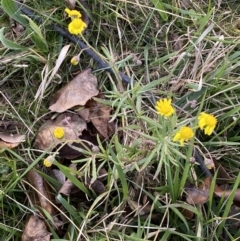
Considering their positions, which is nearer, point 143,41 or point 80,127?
point 80,127

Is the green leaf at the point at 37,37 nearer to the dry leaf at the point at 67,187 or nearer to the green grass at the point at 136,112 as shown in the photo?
the green grass at the point at 136,112

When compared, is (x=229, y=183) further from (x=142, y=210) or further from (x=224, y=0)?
(x=224, y=0)

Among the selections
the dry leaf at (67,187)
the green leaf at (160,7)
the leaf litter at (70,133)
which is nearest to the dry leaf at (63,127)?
the leaf litter at (70,133)

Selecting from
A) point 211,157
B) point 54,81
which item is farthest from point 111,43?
point 211,157

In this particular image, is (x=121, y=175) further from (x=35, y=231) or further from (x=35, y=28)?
(x=35, y=28)

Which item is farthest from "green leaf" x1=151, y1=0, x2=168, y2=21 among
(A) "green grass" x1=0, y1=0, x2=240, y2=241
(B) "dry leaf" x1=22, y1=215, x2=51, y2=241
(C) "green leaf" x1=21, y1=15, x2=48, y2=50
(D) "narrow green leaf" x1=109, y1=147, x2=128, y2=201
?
(B) "dry leaf" x1=22, y1=215, x2=51, y2=241

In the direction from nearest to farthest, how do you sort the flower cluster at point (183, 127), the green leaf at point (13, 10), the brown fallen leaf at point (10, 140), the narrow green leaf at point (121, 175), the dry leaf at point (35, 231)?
the flower cluster at point (183, 127) < the narrow green leaf at point (121, 175) < the dry leaf at point (35, 231) < the brown fallen leaf at point (10, 140) < the green leaf at point (13, 10)

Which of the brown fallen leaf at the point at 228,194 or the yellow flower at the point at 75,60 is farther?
the yellow flower at the point at 75,60
